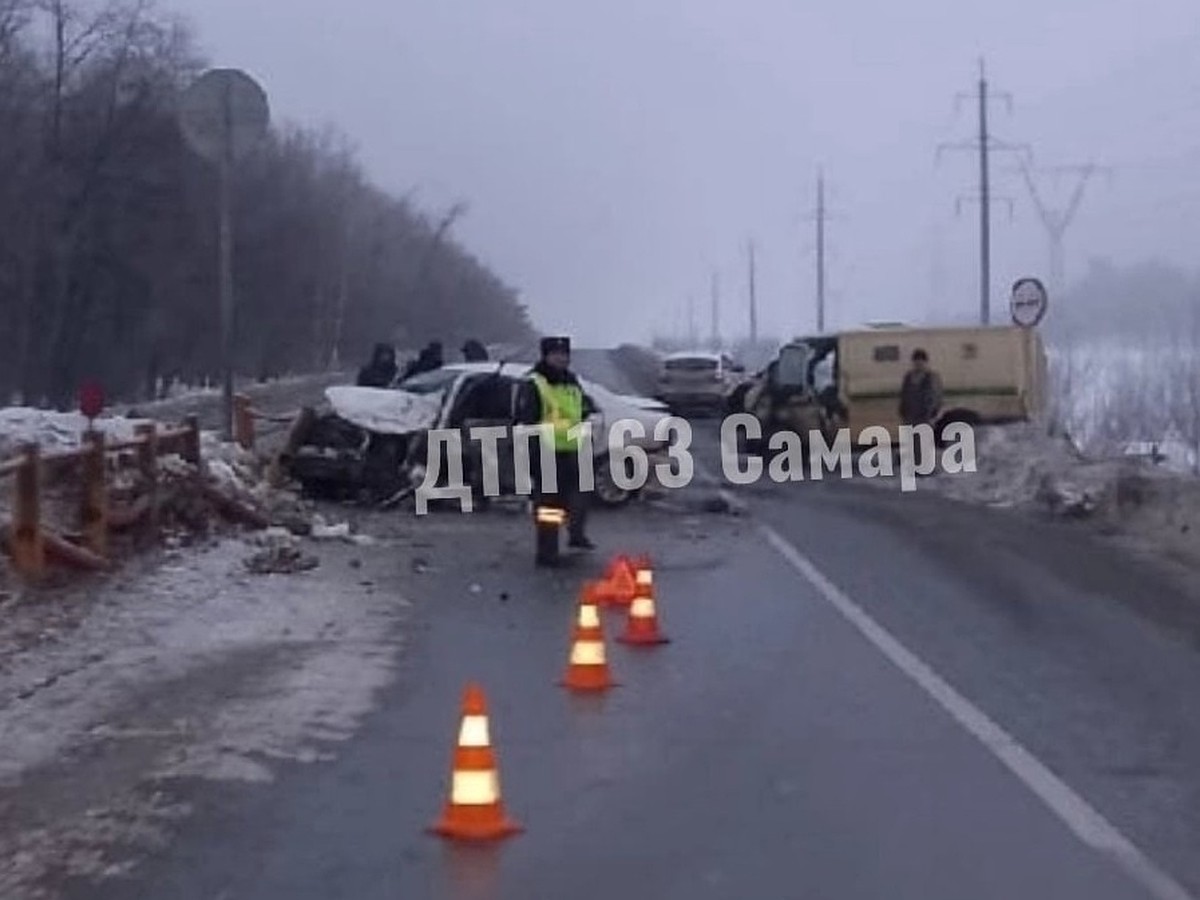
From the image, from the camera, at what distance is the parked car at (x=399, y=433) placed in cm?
2683

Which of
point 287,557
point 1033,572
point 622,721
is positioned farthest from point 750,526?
point 622,721

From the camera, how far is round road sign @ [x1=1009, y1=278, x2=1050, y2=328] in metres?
37.9

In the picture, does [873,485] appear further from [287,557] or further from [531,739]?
[531,739]

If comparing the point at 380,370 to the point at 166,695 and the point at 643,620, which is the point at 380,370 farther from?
the point at 166,695

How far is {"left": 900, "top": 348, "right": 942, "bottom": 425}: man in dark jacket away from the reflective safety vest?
557 inches

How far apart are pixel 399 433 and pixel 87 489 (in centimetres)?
798

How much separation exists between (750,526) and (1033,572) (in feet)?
18.0

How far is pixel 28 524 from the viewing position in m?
17.1

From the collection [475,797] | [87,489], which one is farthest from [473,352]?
[475,797]


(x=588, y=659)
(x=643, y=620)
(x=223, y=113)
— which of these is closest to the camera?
(x=588, y=659)

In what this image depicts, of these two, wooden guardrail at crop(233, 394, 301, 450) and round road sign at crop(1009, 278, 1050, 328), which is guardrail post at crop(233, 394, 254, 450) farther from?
round road sign at crop(1009, 278, 1050, 328)

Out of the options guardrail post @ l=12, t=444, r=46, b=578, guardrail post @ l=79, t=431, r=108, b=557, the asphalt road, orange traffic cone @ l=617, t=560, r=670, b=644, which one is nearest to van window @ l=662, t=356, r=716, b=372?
the asphalt road

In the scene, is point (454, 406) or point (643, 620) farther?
point (454, 406)

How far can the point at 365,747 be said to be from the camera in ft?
38.5
